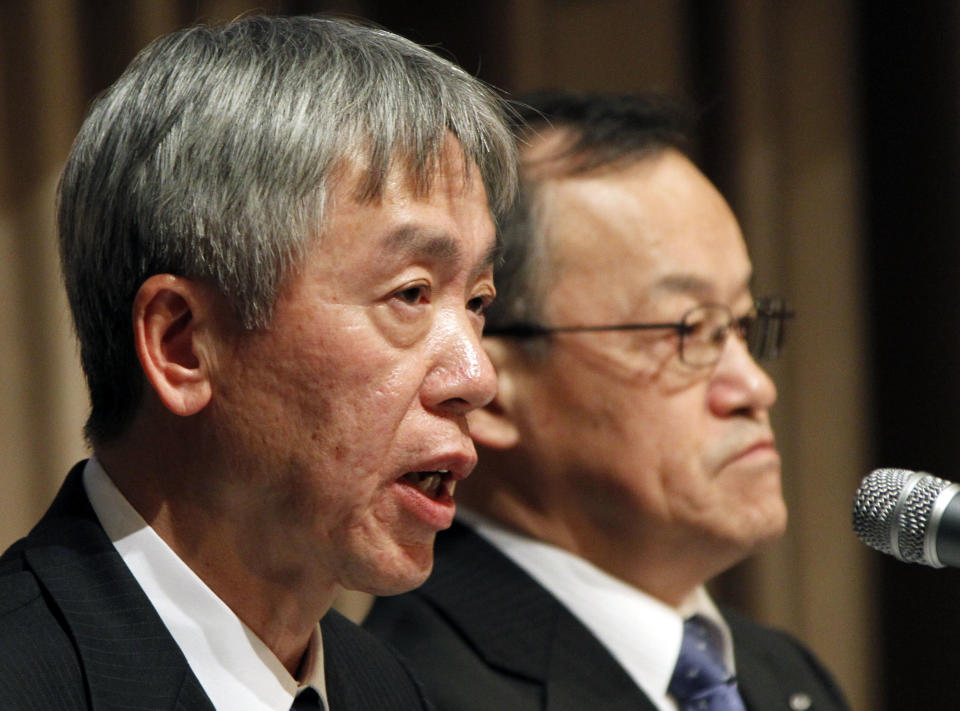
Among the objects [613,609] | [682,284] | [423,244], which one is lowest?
[613,609]

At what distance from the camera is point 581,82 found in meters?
4.04

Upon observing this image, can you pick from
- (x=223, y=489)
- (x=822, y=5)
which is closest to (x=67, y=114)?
(x=223, y=489)

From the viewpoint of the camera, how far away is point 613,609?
7.82ft

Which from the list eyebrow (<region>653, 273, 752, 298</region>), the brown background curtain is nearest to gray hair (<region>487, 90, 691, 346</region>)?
eyebrow (<region>653, 273, 752, 298</region>)

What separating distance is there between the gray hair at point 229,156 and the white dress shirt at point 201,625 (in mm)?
151

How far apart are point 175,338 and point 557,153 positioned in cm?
119

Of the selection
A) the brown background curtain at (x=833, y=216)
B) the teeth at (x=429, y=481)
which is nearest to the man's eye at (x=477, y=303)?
the teeth at (x=429, y=481)

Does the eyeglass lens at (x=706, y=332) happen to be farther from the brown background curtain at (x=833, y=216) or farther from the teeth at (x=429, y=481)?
the brown background curtain at (x=833, y=216)

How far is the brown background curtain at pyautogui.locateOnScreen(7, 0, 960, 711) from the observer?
3.88m

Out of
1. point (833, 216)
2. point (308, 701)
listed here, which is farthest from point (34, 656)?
point (833, 216)

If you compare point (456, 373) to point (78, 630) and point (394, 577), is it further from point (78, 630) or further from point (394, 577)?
point (78, 630)

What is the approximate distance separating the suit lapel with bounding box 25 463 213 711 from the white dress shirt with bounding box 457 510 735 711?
98 centimetres

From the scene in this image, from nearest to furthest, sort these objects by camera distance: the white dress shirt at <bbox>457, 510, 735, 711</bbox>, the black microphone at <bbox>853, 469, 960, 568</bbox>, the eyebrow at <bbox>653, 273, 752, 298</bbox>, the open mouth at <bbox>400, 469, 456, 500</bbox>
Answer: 1. the black microphone at <bbox>853, 469, 960, 568</bbox>
2. the open mouth at <bbox>400, 469, 456, 500</bbox>
3. the white dress shirt at <bbox>457, 510, 735, 711</bbox>
4. the eyebrow at <bbox>653, 273, 752, 298</bbox>

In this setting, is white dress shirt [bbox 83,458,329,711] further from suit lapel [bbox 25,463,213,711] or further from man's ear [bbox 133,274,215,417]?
man's ear [bbox 133,274,215,417]
